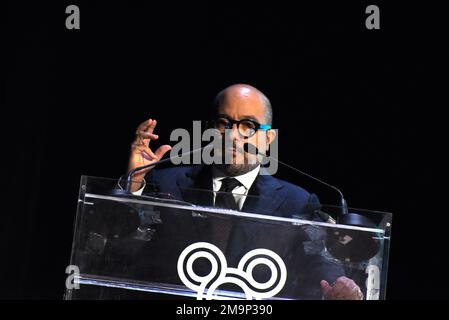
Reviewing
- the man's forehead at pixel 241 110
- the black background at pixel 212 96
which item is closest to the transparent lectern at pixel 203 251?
the man's forehead at pixel 241 110

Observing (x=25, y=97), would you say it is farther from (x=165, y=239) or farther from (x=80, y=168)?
(x=165, y=239)

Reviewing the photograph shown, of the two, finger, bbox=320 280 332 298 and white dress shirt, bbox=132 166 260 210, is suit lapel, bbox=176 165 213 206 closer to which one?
white dress shirt, bbox=132 166 260 210

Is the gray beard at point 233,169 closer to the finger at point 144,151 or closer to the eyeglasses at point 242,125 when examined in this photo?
the eyeglasses at point 242,125

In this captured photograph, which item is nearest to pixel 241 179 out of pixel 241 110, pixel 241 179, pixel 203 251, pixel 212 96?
pixel 241 179

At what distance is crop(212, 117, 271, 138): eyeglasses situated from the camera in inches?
79.7

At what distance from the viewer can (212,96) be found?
9.65ft

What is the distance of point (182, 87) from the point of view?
296 centimetres

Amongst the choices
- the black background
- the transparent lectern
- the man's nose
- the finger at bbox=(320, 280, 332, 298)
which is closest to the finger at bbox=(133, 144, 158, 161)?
the man's nose

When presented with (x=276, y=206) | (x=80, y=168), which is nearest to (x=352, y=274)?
(x=276, y=206)

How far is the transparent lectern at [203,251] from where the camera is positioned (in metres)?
1.46

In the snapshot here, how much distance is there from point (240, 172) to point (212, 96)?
913mm

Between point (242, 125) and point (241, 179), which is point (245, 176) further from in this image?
point (242, 125)

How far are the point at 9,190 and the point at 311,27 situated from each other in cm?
136
